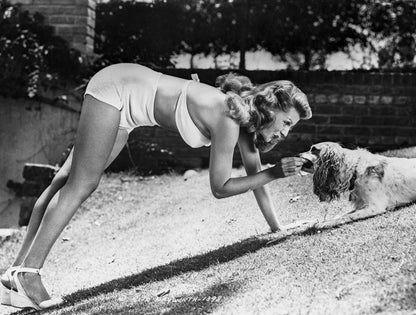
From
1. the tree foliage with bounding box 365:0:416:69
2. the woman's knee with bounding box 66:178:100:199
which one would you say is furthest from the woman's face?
the tree foliage with bounding box 365:0:416:69

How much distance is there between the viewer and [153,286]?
4602 mm

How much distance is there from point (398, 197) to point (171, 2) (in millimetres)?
5968

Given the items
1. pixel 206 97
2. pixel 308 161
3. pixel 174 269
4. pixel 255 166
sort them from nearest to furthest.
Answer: pixel 206 97
pixel 174 269
pixel 308 161
pixel 255 166

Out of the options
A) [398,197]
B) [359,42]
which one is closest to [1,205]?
[359,42]

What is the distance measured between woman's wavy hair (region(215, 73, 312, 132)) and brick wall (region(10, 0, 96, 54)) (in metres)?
5.94

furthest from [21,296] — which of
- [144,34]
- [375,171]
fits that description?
[144,34]

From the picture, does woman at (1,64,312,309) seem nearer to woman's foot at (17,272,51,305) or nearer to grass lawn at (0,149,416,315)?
woman's foot at (17,272,51,305)

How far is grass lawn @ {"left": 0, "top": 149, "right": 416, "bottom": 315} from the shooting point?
372 centimetres

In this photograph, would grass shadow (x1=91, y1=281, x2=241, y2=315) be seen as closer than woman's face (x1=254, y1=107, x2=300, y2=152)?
Yes

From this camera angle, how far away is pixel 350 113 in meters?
9.72

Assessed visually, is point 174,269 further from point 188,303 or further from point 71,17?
point 71,17

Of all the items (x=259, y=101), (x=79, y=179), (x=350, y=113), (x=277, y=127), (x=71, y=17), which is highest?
(x=71, y=17)

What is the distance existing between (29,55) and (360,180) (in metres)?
6.10

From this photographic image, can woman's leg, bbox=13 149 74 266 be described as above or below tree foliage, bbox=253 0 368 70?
below
